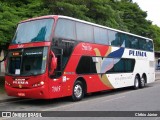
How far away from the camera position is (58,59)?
44.7 ft

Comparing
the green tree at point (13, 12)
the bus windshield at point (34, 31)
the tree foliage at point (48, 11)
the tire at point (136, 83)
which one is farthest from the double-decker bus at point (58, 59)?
the tire at point (136, 83)

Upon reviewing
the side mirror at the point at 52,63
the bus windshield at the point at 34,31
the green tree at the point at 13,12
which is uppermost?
the green tree at the point at 13,12

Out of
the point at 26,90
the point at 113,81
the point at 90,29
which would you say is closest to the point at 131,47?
the point at 113,81

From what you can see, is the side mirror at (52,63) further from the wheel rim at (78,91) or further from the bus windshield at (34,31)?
the wheel rim at (78,91)

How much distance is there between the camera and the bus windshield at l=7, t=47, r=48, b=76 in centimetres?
1294

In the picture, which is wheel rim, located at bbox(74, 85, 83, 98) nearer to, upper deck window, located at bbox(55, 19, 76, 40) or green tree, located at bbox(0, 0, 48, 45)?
upper deck window, located at bbox(55, 19, 76, 40)

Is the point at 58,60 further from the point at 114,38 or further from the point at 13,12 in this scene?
the point at 114,38

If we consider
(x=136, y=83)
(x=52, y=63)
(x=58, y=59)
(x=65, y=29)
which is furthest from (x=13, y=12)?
(x=136, y=83)

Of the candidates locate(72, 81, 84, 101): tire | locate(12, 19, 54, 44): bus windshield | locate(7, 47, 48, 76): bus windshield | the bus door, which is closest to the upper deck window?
locate(12, 19, 54, 44): bus windshield

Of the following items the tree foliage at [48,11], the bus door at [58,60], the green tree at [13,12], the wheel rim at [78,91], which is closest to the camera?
the bus door at [58,60]

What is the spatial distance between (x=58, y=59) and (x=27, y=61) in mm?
1292

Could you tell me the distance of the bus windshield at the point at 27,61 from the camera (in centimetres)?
1294

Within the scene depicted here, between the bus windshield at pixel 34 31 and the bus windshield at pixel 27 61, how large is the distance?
49cm

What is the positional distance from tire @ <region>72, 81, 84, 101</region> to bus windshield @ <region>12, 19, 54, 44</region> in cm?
276
